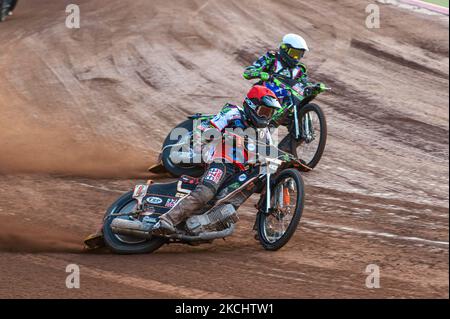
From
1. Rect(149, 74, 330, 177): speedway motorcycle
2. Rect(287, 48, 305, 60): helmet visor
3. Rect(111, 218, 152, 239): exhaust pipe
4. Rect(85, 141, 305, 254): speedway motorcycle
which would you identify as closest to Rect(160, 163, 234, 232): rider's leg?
Rect(85, 141, 305, 254): speedway motorcycle

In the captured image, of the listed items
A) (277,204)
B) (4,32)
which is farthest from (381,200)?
(4,32)

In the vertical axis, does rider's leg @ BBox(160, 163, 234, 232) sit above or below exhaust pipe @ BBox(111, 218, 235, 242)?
above

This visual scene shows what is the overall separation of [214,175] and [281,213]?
0.77 metres

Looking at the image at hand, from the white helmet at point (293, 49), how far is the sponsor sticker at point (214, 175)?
4008 mm

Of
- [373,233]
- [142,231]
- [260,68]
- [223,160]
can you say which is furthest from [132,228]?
[260,68]

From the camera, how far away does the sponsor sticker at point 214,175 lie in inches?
297

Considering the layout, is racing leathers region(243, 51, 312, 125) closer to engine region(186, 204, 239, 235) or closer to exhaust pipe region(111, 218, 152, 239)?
engine region(186, 204, 239, 235)

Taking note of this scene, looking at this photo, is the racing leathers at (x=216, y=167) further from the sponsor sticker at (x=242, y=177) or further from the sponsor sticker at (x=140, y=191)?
the sponsor sticker at (x=140, y=191)

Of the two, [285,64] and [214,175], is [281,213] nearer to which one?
[214,175]

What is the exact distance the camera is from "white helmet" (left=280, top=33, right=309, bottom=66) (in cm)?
1106

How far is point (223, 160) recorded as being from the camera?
7.69m

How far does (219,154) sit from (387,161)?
4.77 metres

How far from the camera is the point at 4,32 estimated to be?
19141 mm

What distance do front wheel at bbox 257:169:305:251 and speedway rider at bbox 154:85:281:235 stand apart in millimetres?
439
